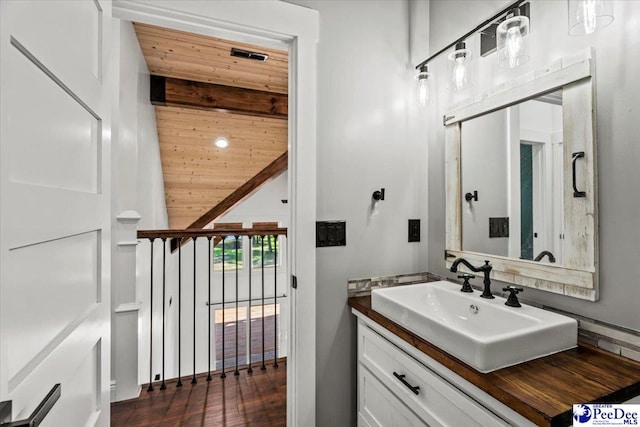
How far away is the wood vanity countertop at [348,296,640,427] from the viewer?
2.41ft

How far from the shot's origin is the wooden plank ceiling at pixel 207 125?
2.70m

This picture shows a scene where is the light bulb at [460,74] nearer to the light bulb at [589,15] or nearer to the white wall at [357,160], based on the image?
the white wall at [357,160]

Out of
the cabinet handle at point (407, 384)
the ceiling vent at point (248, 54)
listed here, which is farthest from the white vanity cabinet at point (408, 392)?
the ceiling vent at point (248, 54)

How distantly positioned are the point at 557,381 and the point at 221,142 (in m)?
3.93

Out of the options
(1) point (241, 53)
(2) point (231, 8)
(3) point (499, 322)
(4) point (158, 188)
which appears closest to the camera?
(3) point (499, 322)

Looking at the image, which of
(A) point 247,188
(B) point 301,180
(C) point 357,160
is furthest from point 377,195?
(A) point 247,188

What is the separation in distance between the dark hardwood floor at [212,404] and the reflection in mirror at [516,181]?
163 cm

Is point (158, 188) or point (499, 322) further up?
point (158, 188)

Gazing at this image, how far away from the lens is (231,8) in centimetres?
142

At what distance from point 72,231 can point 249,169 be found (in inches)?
148

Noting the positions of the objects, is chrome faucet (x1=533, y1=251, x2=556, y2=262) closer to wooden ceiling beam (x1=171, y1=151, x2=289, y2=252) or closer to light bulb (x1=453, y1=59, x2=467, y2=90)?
light bulb (x1=453, y1=59, x2=467, y2=90)

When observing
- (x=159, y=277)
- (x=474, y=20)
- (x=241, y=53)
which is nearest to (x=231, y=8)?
(x=474, y=20)

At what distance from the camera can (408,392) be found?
3.79ft

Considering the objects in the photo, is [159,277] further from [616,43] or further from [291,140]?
[616,43]
